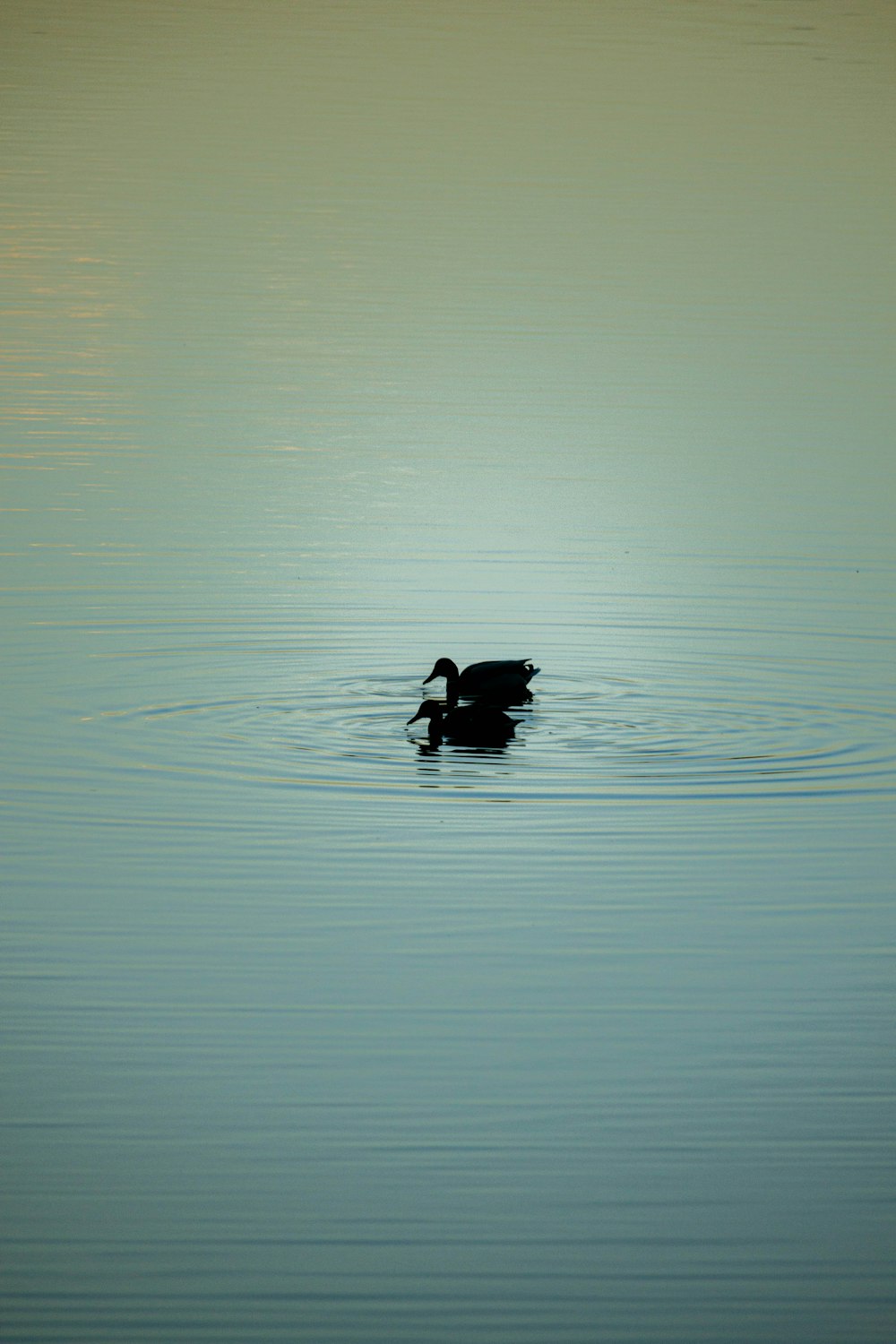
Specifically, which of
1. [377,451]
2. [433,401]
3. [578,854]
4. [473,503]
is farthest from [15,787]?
[433,401]

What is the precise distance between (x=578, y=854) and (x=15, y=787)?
2983 millimetres

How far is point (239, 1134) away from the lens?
297 inches

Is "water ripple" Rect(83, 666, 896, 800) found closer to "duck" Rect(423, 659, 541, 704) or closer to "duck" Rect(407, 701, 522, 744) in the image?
"duck" Rect(407, 701, 522, 744)

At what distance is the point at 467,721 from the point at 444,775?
0.82 meters

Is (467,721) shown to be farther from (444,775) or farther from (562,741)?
(444,775)

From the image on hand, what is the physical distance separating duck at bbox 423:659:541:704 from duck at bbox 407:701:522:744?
0.68 feet

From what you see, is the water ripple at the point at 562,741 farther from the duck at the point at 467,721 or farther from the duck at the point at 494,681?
the duck at the point at 494,681

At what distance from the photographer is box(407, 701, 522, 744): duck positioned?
1345 cm

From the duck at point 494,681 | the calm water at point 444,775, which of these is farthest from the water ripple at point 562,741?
the duck at point 494,681

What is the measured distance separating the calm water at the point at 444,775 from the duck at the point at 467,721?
0.16m

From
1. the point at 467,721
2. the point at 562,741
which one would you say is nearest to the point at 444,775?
the point at 467,721

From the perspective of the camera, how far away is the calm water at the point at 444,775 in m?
6.97

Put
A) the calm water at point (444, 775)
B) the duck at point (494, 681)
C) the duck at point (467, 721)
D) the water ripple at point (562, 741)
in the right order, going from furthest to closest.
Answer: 1. the duck at point (494, 681)
2. the duck at point (467, 721)
3. the water ripple at point (562, 741)
4. the calm water at point (444, 775)

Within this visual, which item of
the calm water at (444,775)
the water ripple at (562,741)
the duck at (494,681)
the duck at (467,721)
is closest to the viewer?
the calm water at (444,775)
